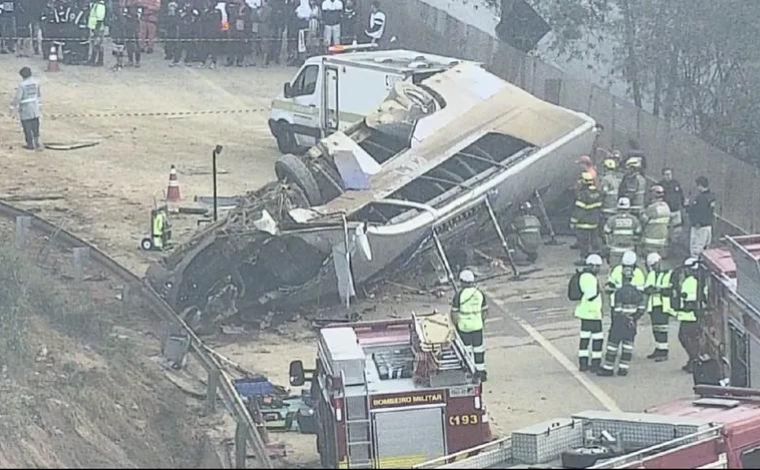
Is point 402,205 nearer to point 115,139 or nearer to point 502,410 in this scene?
point 502,410

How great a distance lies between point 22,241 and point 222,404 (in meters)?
7.76

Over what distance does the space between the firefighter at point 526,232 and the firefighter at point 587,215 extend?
1.84 feet

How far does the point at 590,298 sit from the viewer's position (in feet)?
61.9

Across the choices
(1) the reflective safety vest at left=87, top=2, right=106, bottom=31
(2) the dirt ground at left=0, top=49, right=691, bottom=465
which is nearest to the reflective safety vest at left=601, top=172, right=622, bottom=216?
(2) the dirt ground at left=0, top=49, right=691, bottom=465

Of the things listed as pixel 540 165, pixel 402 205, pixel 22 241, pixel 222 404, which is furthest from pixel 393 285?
pixel 222 404

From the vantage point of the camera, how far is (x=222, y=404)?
15.1 m

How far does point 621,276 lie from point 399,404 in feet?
17.6

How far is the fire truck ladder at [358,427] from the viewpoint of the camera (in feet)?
47.2

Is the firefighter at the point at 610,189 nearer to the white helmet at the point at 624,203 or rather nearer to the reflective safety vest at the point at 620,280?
the white helmet at the point at 624,203

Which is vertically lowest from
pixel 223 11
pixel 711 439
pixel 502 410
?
pixel 502 410

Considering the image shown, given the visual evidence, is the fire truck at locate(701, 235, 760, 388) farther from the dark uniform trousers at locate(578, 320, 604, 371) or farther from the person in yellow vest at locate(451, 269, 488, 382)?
the person in yellow vest at locate(451, 269, 488, 382)

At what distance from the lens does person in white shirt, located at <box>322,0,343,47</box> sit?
35.3m

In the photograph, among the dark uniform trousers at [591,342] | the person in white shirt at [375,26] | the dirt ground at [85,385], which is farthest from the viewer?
the person in white shirt at [375,26]

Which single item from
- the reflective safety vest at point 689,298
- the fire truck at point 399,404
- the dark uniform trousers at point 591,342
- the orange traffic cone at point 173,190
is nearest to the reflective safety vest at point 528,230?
the dark uniform trousers at point 591,342
